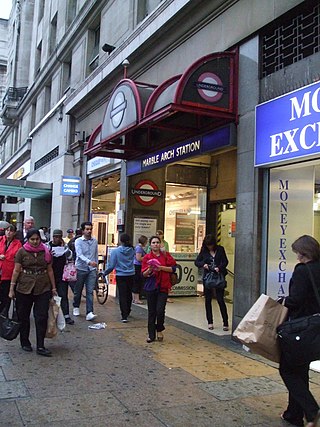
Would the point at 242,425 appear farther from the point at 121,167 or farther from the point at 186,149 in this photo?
the point at 121,167

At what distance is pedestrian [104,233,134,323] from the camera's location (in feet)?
30.0

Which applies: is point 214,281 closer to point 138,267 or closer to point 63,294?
point 63,294

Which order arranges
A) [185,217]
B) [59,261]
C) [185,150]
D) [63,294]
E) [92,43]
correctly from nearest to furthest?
[59,261] < [63,294] < [185,150] < [185,217] < [92,43]

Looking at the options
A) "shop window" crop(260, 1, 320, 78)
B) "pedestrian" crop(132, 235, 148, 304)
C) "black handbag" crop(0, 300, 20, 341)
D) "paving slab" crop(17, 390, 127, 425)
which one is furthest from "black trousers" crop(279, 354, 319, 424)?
"pedestrian" crop(132, 235, 148, 304)

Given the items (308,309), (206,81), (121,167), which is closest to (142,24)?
(121,167)

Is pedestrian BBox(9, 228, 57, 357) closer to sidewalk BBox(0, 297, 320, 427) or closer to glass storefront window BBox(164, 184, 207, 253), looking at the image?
sidewalk BBox(0, 297, 320, 427)

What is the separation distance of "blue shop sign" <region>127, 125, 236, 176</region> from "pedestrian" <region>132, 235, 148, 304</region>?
1.84 meters

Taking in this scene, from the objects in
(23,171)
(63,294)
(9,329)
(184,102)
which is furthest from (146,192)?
(23,171)

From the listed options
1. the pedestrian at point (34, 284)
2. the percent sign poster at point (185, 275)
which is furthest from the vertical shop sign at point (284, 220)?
the percent sign poster at point (185, 275)

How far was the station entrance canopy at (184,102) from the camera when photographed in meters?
7.57

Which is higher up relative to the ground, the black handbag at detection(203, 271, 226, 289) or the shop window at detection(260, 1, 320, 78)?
the shop window at detection(260, 1, 320, 78)

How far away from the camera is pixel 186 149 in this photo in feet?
31.4

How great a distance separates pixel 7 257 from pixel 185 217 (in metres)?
7.00

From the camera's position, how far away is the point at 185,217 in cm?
1349
